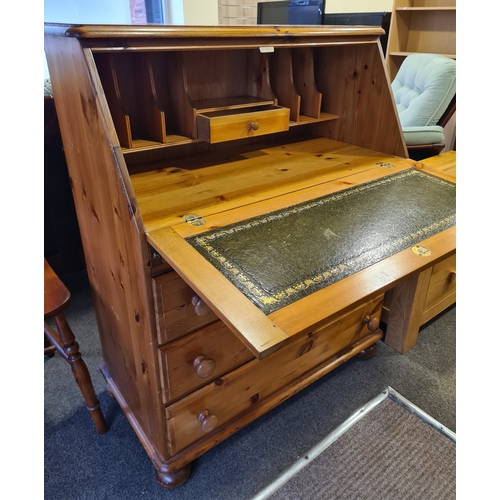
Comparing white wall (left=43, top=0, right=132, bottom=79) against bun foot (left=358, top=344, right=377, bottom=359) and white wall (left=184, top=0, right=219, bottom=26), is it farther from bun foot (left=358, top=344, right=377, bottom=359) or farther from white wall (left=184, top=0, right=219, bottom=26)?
bun foot (left=358, top=344, right=377, bottom=359)

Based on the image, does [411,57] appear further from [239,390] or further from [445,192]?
[239,390]

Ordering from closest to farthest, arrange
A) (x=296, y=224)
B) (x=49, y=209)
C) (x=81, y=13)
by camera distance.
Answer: (x=296, y=224), (x=49, y=209), (x=81, y=13)

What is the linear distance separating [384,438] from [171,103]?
1184mm

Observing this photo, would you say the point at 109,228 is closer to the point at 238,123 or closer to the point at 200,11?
the point at 238,123

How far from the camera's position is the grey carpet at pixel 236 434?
3.87 feet

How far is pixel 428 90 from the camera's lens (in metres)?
2.08

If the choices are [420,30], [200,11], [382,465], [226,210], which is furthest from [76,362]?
[420,30]

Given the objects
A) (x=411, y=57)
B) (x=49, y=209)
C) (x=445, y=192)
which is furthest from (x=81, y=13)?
(x=445, y=192)

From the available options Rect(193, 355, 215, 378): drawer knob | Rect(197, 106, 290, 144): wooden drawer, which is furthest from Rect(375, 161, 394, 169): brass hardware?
Rect(193, 355, 215, 378): drawer knob

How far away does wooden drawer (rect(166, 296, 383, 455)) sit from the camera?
1085 mm

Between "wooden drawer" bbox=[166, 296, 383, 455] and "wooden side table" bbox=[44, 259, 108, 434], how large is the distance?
12.4 inches

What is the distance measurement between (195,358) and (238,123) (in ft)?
1.92

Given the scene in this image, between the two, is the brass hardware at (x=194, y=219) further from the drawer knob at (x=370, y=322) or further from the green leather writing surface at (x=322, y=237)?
the drawer knob at (x=370, y=322)

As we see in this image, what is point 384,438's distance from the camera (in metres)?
1.33
